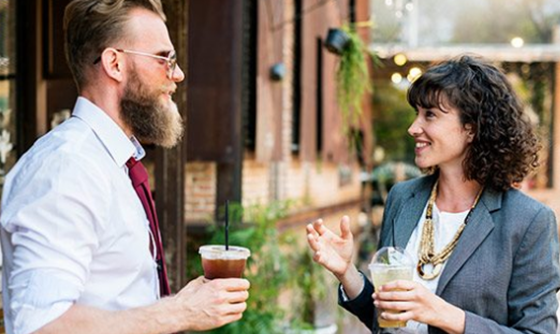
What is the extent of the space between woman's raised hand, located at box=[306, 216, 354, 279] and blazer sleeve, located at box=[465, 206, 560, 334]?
428mm

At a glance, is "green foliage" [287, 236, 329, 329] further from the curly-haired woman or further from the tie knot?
the tie knot

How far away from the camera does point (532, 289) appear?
236 cm

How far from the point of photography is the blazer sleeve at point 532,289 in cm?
234

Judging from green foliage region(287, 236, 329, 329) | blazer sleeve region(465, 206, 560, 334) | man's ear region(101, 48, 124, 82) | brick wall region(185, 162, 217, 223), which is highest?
man's ear region(101, 48, 124, 82)

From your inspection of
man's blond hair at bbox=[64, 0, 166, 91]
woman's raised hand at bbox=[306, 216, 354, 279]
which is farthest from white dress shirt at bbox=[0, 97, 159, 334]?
woman's raised hand at bbox=[306, 216, 354, 279]

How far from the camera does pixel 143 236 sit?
81.4 inches

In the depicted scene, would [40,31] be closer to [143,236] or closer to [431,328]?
[143,236]

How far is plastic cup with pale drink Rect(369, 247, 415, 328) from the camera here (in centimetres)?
229

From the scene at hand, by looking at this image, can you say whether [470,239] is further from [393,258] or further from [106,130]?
[106,130]

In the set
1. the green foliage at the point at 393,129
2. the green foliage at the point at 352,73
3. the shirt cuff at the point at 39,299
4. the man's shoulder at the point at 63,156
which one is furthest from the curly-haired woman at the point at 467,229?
the green foliage at the point at 393,129

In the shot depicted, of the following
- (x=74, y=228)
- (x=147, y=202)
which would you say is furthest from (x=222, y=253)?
(x=74, y=228)

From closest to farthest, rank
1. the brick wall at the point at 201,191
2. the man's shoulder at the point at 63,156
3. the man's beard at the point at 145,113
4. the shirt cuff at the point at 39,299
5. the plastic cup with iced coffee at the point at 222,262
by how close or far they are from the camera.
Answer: the shirt cuff at the point at 39,299 < the man's shoulder at the point at 63,156 < the plastic cup with iced coffee at the point at 222,262 < the man's beard at the point at 145,113 < the brick wall at the point at 201,191

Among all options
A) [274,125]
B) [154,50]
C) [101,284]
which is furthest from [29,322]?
[274,125]

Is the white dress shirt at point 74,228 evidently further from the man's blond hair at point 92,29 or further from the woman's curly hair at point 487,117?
the woman's curly hair at point 487,117
